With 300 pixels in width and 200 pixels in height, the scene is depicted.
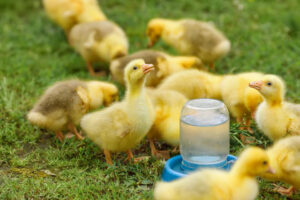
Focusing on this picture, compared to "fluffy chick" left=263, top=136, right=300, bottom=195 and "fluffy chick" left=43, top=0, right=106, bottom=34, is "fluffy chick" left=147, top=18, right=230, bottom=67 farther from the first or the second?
"fluffy chick" left=263, top=136, right=300, bottom=195

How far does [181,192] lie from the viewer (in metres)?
2.95

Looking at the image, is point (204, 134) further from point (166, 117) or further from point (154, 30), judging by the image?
point (154, 30)

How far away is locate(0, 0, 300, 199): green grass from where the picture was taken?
3.88m

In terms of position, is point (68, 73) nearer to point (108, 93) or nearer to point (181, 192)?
point (108, 93)

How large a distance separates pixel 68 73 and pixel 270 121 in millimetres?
3024

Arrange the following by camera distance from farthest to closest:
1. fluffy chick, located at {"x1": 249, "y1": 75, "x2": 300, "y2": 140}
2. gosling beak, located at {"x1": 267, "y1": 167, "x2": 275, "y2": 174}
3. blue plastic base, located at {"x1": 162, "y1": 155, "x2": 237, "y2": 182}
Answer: fluffy chick, located at {"x1": 249, "y1": 75, "x2": 300, "y2": 140}, blue plastic base, located at {"x1": 162, "y1": 155, "x2": 237, "y2": 182}, gosling beak, located at {"x1": 267, "y1": 167, "x2": 275, "y2": 174}

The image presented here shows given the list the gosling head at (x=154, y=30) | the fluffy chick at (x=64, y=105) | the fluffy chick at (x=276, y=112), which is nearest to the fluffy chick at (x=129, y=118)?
the fluffy chick at (x=64, y=105)

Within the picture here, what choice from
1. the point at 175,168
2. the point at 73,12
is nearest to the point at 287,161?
the point at 175,168

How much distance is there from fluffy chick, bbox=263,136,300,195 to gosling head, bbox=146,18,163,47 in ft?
10.9

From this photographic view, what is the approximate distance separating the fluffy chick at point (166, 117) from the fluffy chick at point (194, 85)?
0.43m

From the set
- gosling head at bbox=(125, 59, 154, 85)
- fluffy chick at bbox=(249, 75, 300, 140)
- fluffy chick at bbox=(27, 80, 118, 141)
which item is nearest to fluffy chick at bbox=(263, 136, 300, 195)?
fluffy chick at bbox=(249, 75, 300, 140)

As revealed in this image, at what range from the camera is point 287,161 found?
3488 mm

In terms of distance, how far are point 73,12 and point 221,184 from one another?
14.9 feet

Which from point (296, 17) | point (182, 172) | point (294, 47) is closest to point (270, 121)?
point (182, 172)
